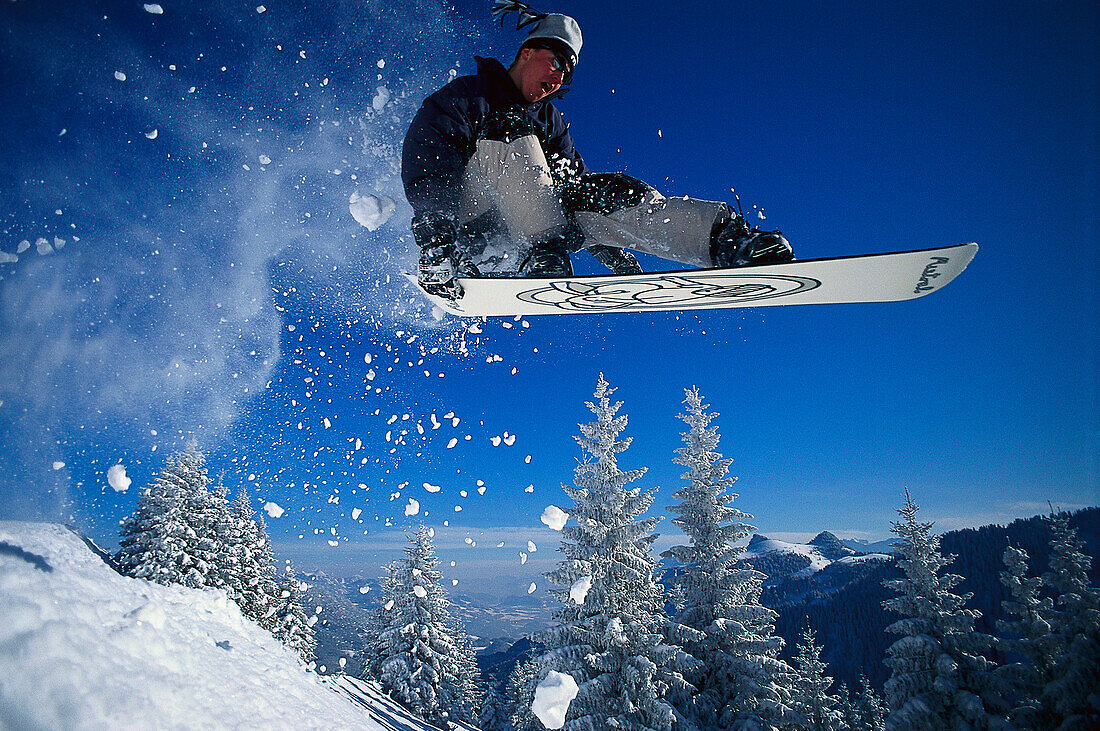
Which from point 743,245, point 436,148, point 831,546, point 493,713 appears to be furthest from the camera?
point 831,546

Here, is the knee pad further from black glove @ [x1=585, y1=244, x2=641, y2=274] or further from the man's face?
the man's face

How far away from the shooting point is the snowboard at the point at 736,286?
3.57 m

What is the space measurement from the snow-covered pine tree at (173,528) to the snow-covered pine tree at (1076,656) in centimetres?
2289

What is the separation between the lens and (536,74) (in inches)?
147

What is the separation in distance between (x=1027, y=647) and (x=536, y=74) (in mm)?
17936

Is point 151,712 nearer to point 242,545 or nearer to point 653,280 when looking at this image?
point 653,280

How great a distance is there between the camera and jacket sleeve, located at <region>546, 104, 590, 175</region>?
4.06 m

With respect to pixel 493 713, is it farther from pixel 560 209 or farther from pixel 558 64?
pixel 558 64

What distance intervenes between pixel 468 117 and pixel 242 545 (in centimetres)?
1925

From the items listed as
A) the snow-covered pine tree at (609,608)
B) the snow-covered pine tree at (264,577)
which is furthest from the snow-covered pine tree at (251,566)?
the snow-covered pine tree at (609,608)

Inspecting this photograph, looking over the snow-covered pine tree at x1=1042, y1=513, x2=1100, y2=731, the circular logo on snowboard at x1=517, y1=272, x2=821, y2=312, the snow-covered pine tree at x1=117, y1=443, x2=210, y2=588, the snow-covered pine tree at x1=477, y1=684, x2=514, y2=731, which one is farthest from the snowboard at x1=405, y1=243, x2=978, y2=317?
the snow-covered pine tree at x1=477, y1=684, x2=514, y2=731

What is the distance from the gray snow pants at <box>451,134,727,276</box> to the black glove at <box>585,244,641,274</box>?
0.30 meters

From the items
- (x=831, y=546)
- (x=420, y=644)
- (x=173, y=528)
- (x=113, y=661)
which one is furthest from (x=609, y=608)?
(x=831, y=546)

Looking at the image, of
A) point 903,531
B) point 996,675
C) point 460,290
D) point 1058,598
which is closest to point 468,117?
point 460,290
